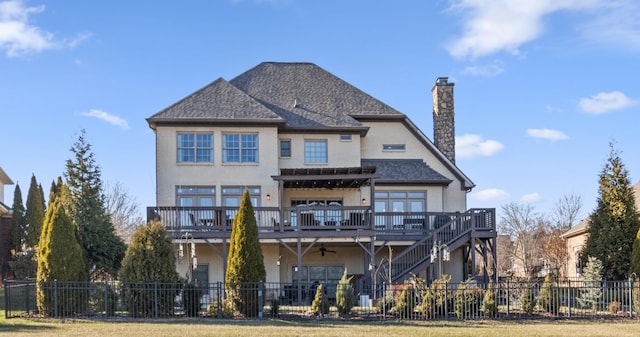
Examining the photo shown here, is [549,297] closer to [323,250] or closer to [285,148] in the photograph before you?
[323,250]

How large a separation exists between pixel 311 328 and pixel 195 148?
520 inches

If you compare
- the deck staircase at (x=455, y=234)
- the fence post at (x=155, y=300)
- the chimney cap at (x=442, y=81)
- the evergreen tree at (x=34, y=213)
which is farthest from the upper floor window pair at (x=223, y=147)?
the evergreen tree at (x=34, y=213)

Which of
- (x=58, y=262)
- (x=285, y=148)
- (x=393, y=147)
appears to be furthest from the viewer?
(x=393, y=147)

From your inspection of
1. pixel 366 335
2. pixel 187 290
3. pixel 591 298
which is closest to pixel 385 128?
pixel 591 298

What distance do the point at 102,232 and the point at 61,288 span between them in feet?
25.1

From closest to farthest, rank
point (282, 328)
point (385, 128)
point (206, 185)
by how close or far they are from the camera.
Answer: point (282, 328) < point (206, 185) < point (385, 128)

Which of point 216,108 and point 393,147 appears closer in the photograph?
point 216,108

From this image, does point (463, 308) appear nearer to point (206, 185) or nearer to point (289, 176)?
point (289, 176)

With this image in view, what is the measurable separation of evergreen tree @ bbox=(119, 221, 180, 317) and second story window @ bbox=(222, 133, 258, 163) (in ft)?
29.3

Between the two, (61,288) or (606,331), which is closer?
(606,331)

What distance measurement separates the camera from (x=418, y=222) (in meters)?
29.1

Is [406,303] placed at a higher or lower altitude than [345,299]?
lower

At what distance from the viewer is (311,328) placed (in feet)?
56.9

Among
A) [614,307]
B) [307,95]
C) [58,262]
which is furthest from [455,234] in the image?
[58,262]
